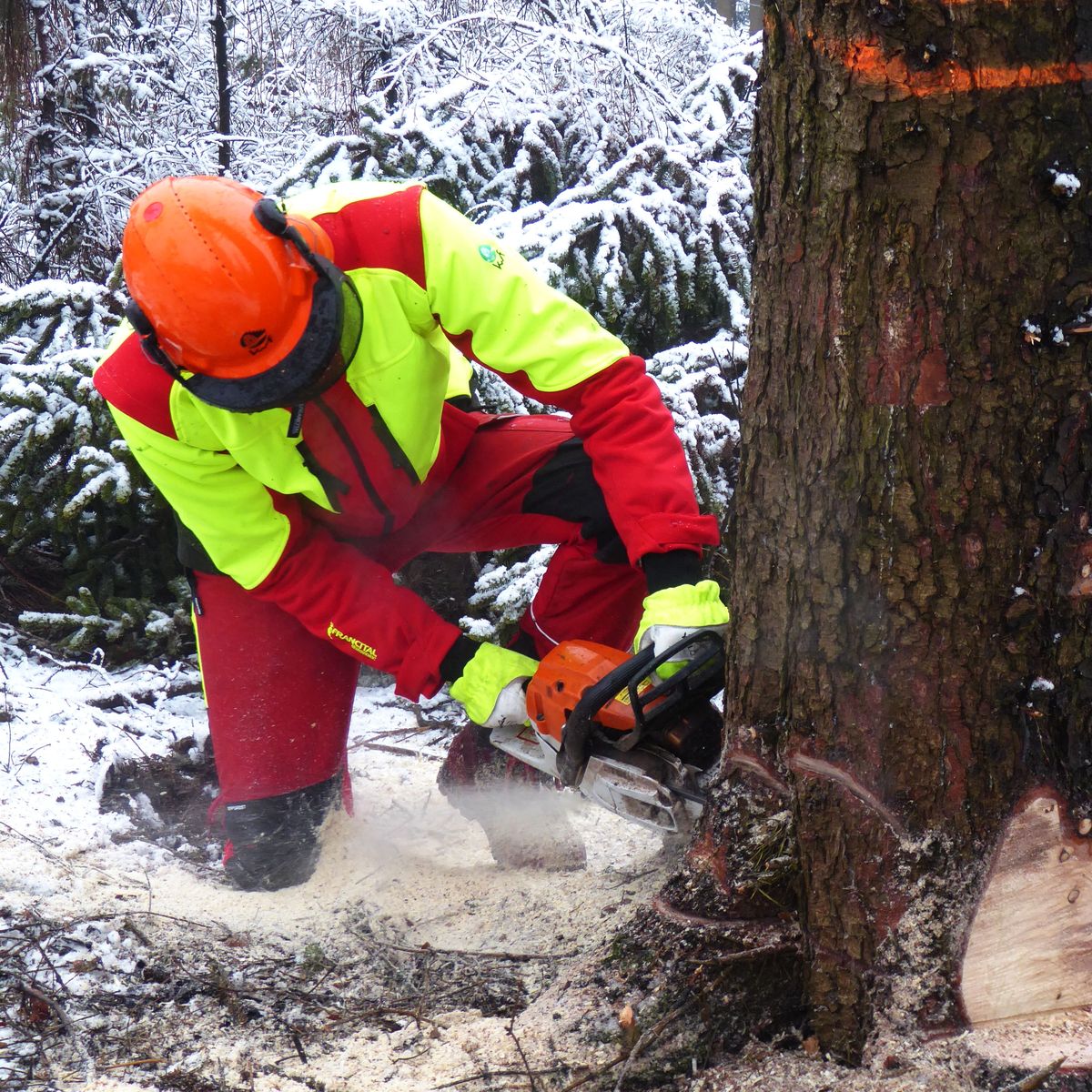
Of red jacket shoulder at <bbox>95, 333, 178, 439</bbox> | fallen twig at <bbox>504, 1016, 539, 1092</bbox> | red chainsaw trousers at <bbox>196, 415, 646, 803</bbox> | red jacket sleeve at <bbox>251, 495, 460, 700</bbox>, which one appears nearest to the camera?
fallen twig at <bbox>504, 1016, 539, 1092</bbox>

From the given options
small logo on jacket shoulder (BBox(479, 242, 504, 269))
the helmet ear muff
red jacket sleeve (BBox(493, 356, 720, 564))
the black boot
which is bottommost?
the black boot

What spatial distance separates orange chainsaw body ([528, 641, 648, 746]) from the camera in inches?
80.7

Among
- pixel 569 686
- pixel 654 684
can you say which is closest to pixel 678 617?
pixel 654 684

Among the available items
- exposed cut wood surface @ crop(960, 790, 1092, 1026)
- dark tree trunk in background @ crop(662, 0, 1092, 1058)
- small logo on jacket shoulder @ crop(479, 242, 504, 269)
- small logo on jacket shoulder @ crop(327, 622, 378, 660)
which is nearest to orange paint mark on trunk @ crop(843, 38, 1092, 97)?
dark tree trunk in background @ crop(662, 0, 1092, 1058)

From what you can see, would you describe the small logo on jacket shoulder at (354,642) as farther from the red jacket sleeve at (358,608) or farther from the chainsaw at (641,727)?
the chainsaw at (641,727)

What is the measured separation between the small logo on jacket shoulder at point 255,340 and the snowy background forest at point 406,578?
49.3 inches

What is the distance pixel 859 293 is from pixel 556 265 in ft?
9.71

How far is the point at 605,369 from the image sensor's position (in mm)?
2285

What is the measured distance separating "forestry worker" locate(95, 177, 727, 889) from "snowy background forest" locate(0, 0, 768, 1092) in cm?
38

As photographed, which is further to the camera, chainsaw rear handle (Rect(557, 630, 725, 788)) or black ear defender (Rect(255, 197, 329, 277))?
black ear defender (Rect(255, 197, 329, 277))

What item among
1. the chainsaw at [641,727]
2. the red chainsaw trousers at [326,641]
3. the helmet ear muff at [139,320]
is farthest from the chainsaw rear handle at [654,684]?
the helmet ear muff at [139,320]

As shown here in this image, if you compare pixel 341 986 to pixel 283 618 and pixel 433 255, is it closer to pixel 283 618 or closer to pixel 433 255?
pixel 283 618

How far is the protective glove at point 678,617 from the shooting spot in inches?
78.5

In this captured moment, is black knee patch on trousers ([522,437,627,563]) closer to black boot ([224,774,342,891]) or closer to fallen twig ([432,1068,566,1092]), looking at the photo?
black boot ([224,774,342,891])
